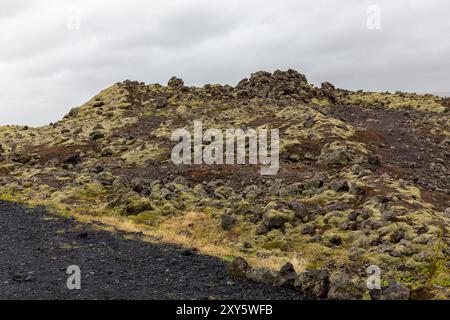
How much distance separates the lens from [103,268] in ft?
73.8

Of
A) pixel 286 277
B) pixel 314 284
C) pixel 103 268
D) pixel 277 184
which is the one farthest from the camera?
pixel 277 184

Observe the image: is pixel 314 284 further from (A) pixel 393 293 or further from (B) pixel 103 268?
(B) pixel 103 268

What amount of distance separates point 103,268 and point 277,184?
22.1 m

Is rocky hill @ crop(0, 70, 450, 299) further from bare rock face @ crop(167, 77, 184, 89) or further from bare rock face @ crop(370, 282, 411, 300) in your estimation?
bare rock face @ crop(167, 77, 184, 89)

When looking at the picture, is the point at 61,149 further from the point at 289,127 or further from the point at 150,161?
the point at 289,127

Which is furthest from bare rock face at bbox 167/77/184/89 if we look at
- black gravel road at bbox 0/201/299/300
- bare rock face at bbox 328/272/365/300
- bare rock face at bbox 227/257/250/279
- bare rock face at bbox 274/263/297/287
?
bare rock face at bbox 328/272/365/300

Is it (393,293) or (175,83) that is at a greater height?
(175,83)

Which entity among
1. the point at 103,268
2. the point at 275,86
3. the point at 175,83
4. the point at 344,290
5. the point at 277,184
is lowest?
the point at 103,268

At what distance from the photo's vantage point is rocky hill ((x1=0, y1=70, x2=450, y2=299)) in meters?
26.9

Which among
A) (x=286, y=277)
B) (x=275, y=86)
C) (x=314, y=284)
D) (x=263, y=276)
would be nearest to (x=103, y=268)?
(x=263, y=276)

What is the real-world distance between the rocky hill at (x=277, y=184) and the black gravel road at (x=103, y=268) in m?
Answer: 2.18

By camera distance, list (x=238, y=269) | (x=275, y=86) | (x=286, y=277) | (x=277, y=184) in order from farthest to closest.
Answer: (x=275, y=86) < (x=277, y=184) < (x=238, y=269) < (x=286, y=277)

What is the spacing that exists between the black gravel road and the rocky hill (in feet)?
7.17
